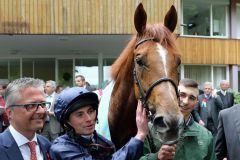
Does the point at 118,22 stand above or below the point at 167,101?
above

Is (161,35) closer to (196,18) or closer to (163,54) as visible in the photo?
(163,54)

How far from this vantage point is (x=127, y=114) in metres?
3.94

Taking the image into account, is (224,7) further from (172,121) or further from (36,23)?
(172,121)

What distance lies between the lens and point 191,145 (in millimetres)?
3043

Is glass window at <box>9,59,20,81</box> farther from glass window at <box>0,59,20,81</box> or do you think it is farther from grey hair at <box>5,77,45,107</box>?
grey hair at <box>5,77,45,107</box>

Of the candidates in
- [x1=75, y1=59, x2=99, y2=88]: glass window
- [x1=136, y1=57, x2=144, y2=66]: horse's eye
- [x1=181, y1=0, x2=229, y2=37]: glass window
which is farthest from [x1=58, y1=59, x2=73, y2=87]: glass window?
[x1=136, y1=57, x2=144, y2=66]: horse's eye

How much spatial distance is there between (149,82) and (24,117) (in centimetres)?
100

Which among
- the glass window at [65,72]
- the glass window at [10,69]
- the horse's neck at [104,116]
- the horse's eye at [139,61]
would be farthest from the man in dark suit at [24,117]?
the glass window at [10,69]

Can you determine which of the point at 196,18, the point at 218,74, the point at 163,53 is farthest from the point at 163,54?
the point at 218,74

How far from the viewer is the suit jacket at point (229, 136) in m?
3.51

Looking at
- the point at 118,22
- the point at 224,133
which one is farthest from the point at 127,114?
the point at 118,22

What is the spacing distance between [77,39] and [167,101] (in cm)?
1228

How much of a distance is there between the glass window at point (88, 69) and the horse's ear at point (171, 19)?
516 inches

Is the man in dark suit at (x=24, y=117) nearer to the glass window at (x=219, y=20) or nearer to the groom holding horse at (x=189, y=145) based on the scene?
the groom holding horse at (x=189, y=145)
